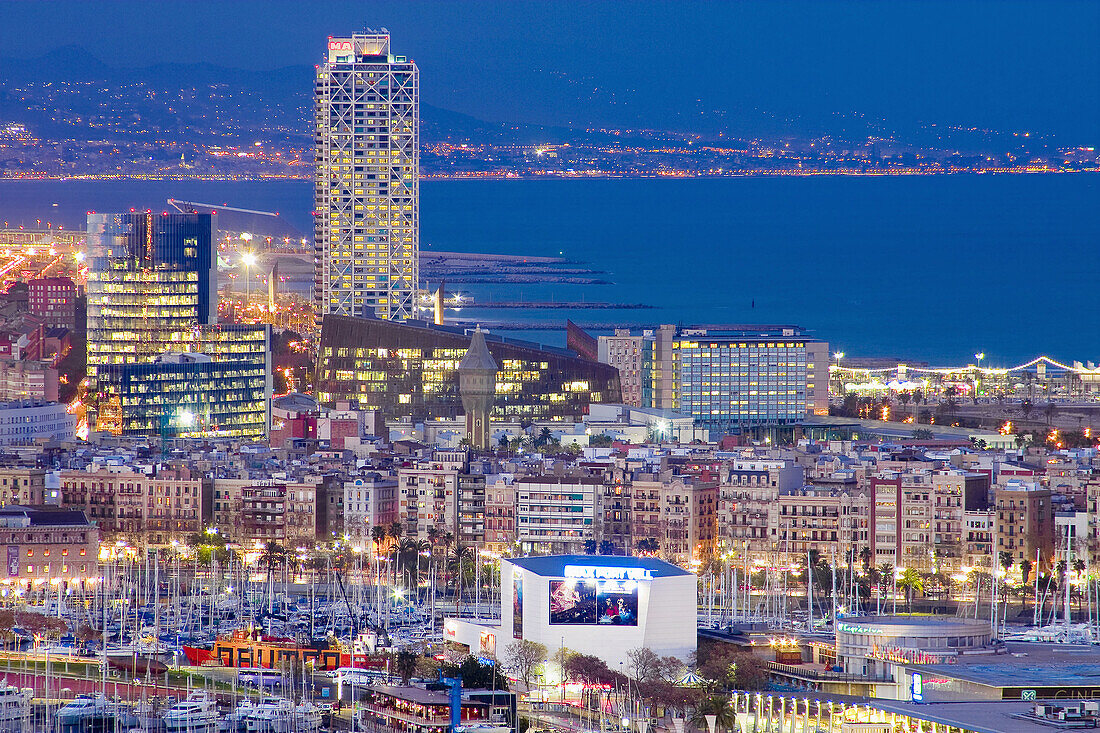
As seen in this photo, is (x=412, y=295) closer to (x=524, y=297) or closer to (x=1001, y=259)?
(x=524, y=297)

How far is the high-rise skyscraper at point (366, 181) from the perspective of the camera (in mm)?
114250

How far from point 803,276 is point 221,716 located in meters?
134

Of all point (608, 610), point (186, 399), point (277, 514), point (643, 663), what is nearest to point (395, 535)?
point (277, 514)

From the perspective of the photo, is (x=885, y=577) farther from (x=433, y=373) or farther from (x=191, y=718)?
(x=433, y=373)

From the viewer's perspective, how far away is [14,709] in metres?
44.5

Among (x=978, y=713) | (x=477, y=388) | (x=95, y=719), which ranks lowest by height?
(x=95, y=719)

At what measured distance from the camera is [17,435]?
82062 mm

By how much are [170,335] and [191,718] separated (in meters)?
52.9

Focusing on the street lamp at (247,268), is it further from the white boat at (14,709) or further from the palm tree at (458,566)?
the white boat at (14,709)

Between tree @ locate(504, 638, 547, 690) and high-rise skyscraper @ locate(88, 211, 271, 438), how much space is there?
3976 cm

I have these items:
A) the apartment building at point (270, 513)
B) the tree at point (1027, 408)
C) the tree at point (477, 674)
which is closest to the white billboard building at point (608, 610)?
the tree at point (477, 674)

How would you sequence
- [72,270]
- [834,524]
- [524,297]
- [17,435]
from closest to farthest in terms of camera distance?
1. [834,524]
2. [17,435]
3. [72,270]
4. [524,297]

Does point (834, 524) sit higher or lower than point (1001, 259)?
lower

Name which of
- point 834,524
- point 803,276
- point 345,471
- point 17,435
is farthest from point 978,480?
point 803,276
